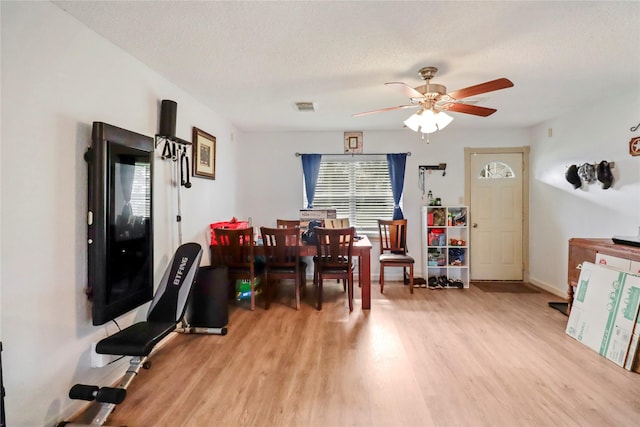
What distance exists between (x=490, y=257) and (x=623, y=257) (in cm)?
210

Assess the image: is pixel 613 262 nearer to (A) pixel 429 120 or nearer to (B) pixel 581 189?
(B) pixel 581 189

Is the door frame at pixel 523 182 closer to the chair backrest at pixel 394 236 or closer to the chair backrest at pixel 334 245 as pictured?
the chair backrest at pixel 394 236

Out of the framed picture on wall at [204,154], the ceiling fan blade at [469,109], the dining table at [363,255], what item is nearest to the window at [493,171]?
the ceiling fan blade at [469,109]

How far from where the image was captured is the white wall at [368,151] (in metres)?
4.54

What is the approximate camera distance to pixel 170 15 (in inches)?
69.1

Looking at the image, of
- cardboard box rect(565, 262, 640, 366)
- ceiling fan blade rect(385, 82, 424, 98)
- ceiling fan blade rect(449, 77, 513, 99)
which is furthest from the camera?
cardboard box rect(565, 262, 640, 366)

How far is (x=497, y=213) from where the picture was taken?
177 inches

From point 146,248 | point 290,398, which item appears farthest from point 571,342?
point 146,248

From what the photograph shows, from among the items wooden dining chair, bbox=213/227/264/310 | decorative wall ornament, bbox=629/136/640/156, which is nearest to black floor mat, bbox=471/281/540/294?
decorative wall ornament, bbox=629/136/640/156

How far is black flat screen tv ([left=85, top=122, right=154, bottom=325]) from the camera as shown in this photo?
69.2 inches

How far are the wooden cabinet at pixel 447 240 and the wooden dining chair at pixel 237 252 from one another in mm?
2601

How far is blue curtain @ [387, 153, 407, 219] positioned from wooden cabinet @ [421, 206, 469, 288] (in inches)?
16.3

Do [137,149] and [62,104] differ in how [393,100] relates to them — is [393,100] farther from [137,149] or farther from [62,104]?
[62,104]

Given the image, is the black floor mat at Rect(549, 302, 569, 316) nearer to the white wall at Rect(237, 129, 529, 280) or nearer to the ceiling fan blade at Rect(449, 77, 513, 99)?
the white wall at Rect(237, 129, 529, 280)
